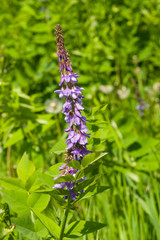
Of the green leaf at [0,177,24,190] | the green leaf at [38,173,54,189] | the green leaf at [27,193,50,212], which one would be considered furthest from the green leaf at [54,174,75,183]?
the green leaf at [0,177,24,190]

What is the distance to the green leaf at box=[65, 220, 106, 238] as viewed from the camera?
1041 millimetres

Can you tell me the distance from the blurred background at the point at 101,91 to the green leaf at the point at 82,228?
1.19 ft

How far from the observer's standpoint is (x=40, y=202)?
3.76ft

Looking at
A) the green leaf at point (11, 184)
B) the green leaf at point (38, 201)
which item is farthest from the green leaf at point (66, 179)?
the green leaf at point (11, 184)

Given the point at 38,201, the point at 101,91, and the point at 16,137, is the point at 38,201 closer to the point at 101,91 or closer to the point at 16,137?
the point at 16,137

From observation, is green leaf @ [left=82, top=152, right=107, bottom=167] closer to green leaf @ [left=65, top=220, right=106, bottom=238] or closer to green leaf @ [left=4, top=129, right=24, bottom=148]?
green leaf @ [left=65, top=220, right=106, bottom=238]

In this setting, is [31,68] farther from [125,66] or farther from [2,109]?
[2,109]

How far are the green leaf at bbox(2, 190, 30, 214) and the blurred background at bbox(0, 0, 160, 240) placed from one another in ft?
1.33

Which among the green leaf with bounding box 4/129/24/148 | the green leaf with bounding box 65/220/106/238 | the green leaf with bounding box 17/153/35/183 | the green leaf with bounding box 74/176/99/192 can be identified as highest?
the green leaf with bounding box 4/129/24/148

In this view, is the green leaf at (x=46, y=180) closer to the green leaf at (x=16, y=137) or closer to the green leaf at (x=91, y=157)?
the green leaf at (x=91, y=157)

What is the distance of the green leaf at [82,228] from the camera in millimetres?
1041

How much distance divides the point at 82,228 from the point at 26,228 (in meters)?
0.21

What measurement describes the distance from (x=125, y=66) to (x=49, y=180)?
3.33 m

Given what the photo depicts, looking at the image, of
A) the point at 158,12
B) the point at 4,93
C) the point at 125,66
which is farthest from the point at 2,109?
the point at 158,12
